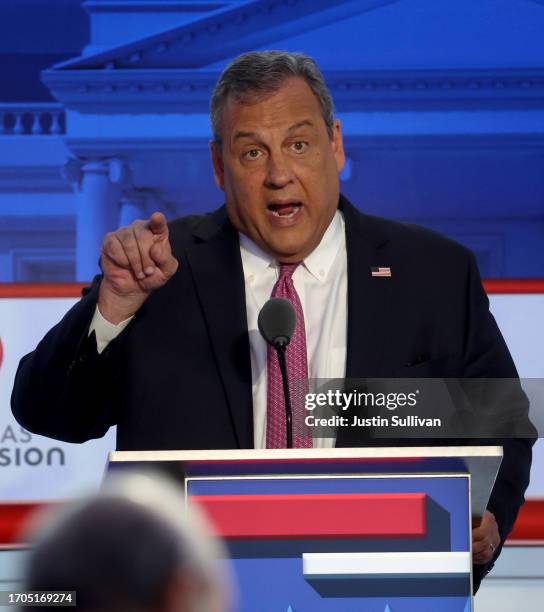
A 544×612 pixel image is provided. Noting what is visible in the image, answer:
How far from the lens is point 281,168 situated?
2168mm

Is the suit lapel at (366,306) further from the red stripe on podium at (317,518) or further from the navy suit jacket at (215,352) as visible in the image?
the red stripe on podium at (317,518)

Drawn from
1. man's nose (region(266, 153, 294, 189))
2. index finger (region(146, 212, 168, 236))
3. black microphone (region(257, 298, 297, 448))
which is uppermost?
man's nose (region(266, 153, 294, 189))

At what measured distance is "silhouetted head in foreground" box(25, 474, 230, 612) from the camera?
24.5 inches

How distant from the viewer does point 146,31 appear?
3.17 meters

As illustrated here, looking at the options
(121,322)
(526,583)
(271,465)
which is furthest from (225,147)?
(526,583)

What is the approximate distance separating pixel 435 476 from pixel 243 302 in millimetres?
843

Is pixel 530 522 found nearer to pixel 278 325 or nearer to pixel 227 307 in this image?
pixel 227 307

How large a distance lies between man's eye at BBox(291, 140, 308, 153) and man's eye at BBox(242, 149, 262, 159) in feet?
0.22

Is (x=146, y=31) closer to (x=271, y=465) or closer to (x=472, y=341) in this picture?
(x=472, y=341)

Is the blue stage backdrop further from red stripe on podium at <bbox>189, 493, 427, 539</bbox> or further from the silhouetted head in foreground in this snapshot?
the silhouetted head in foreground

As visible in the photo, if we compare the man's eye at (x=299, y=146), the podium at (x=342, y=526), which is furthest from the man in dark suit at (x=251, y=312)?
the podium at (x=342, y=526)

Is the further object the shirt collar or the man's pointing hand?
the shirt collar

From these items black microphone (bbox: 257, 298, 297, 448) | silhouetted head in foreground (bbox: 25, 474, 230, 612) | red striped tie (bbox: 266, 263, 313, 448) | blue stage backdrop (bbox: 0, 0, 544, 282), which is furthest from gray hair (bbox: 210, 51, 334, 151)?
silhouetted head in foreground (bbox: 25, 474, 230, 612)

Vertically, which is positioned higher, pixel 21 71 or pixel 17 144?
pixel 21 71
